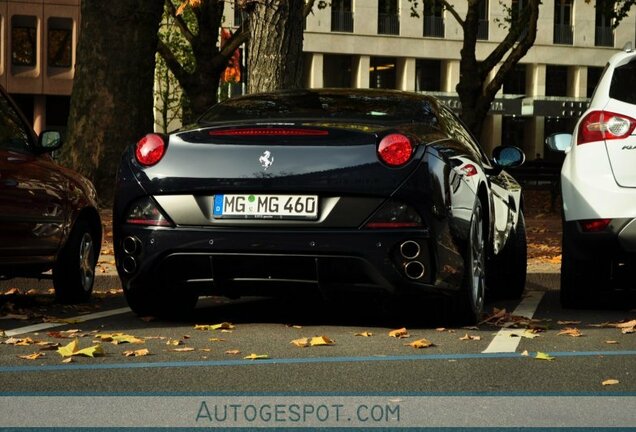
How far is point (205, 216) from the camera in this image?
779cm

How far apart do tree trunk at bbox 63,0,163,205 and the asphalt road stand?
8.53 meters

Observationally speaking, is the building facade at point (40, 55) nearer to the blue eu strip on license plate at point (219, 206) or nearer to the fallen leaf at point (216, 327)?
the fallen leaf at point (216, 327)

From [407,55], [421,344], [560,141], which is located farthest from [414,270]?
[407,55]

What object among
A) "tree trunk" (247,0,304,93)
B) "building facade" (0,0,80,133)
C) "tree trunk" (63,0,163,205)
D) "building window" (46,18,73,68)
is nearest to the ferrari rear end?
"tree trunk" (247,0,304,93)

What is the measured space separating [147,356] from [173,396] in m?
1.29

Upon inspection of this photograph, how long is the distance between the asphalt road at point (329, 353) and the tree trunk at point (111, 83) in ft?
28.0

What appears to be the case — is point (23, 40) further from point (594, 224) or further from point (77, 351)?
point (77, 351)

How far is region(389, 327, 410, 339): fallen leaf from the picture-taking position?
7660 millimetres

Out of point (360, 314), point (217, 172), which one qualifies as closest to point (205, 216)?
point (217, 172)

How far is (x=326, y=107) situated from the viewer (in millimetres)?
8422

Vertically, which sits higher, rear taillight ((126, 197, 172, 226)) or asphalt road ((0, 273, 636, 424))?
rear taillight ((126, 197, 172, 226))

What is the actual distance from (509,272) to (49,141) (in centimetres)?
342

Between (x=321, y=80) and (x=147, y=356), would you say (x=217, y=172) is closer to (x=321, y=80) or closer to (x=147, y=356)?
(x=147, y=356)

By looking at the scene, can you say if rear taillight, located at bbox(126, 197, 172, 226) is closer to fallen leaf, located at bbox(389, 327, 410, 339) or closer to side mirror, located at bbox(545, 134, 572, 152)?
fallen leaf, located at bbox(389, 327, 410, 339)
